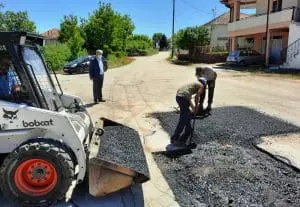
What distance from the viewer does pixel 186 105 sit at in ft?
23.2

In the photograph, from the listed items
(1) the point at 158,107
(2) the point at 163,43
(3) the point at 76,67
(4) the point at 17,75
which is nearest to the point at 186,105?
(4) the point at 17,75

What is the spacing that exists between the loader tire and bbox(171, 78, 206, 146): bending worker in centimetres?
304

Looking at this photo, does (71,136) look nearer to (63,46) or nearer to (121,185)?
(121,185)

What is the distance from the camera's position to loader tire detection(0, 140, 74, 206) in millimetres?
4445

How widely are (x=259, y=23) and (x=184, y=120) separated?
27340mm

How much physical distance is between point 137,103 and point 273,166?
7.56 meters

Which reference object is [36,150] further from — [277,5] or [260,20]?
[277,5]

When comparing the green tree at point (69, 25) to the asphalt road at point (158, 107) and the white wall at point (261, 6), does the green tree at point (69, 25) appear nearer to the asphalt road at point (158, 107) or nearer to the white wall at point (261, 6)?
the white wall at point (261, 6)

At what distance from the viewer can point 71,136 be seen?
4.62m

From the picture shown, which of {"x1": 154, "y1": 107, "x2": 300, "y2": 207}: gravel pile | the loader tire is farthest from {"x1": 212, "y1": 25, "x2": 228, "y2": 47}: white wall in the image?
the loader tire

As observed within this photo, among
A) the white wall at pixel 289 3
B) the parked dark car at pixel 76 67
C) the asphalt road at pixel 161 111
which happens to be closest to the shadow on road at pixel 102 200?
the asphalt road at pixel 161 111

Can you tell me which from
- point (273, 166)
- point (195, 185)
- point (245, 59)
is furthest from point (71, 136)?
point (245, 59)

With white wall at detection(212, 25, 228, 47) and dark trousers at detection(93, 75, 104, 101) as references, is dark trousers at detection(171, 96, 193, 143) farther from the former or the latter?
white wall at detection(212, 25, 228, 47)

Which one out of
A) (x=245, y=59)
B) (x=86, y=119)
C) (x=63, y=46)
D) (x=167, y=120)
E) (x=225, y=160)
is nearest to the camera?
(x=86, y=119)
